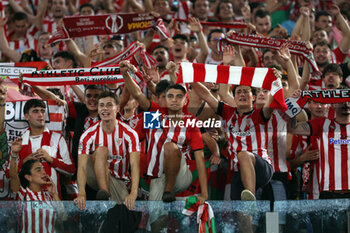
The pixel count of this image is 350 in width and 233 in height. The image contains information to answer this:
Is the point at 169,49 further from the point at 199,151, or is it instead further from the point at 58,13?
the point at 199,151

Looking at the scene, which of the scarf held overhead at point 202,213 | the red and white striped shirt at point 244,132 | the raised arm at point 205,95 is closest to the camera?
the scarf held overhead at point 202,213

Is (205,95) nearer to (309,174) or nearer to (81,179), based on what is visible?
(309,174)

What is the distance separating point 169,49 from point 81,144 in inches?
127

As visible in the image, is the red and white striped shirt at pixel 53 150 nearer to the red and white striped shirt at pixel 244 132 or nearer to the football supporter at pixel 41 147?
the football supporter at pixel 41 147

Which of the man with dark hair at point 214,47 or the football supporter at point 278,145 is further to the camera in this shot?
the man with dark hair at point 214,47

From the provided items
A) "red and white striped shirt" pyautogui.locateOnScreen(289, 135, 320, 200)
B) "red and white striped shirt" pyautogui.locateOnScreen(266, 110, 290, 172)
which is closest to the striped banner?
"red and white striped shirt" pyautogui.locateOnScreen(266, 110, 290, 172)

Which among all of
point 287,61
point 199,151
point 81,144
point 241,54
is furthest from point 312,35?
point 81,144

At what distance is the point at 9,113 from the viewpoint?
7.67 m

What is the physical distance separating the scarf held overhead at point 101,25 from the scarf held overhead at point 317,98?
2828 mm

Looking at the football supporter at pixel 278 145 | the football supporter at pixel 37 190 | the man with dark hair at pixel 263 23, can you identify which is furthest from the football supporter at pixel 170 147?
the man with dark hair at pixel 263 23

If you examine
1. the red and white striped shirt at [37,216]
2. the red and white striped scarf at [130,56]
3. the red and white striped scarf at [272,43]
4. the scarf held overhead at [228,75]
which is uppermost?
the red and white striped scarf at [272,43]

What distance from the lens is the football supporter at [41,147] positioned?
7098 millimetres

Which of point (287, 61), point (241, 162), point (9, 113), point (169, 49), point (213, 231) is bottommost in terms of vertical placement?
point (213, 231)

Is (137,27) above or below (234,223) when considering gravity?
above
